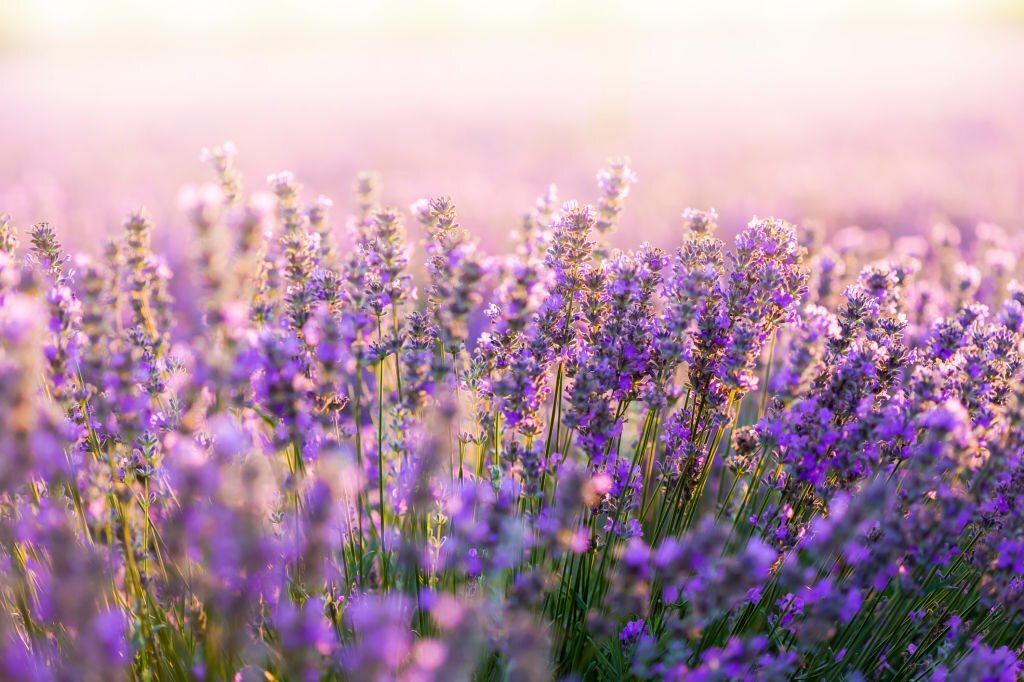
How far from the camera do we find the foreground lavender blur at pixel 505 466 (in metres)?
1.45

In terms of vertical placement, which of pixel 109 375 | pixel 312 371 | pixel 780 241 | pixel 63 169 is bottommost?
pixel 63 169

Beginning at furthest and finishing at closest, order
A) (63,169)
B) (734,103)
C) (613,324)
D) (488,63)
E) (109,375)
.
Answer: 1. (488,63)
2. (734,103)
3. (63,169)
4. (613,324)
5. (109,375)

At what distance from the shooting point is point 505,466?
2.23 metres

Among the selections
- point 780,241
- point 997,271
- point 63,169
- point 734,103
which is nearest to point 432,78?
point 734,103

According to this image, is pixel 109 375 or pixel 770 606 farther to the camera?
pixel 770 606

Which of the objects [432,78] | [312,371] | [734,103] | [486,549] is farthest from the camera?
[432,78]

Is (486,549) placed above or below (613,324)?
below

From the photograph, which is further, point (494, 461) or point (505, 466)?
point (494, 461)

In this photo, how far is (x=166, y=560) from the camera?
8.16 feet

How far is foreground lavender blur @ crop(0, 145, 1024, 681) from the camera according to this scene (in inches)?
57.2

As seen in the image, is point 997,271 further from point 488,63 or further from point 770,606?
point 488,63

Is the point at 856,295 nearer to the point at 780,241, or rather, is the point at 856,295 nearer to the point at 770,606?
the point at 780,241

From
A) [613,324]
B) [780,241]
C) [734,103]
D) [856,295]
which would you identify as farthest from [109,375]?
[734,103]

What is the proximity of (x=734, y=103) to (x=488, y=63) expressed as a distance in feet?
41.2
